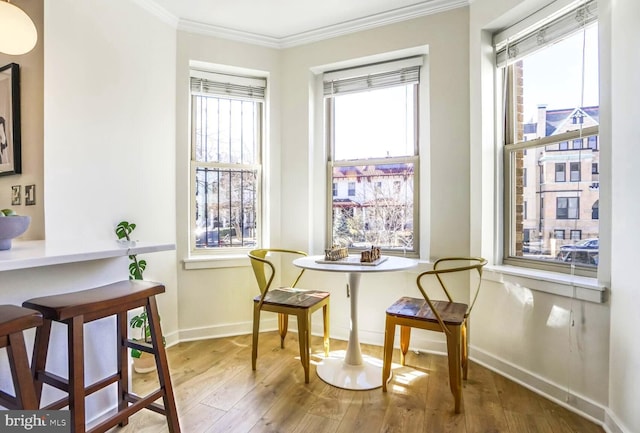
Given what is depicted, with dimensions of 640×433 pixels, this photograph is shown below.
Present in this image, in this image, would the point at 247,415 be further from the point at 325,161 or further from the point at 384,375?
the point at 325,161

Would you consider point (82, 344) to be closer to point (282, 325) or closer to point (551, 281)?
point (282, 325)

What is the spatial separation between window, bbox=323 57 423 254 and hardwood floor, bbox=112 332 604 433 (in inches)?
41.9

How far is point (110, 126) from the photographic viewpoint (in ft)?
7.66

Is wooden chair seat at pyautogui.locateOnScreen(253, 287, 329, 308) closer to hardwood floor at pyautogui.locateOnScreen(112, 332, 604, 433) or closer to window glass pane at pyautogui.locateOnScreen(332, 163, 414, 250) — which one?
hardwood floor at pyautogui.locateOnScreen(112, 332, 604, 433)

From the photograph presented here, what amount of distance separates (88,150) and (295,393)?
196 cm

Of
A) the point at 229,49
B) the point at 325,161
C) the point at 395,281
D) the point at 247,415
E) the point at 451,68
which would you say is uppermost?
the point at 229,49

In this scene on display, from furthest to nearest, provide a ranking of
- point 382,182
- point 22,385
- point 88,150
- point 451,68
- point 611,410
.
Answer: point 382,182 < point 451,68 < point 88,150 < point 611,410 < point 22,385

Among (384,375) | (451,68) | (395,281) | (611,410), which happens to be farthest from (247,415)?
(451,68)

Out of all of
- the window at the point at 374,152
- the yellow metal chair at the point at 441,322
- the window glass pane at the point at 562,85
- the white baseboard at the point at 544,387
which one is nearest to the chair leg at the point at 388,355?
the yellow metal chair at the point at 441,322

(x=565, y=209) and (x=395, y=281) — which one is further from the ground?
(x=565, y=209)

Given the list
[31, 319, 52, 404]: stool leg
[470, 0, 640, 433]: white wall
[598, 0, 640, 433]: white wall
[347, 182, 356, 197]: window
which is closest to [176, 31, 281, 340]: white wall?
[347, 182, 356, 197]: window

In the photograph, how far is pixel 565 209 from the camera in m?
2.11

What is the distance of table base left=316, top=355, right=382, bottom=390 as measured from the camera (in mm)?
2129

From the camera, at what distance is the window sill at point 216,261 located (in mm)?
2900
